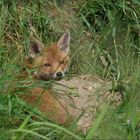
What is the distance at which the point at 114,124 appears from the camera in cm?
477

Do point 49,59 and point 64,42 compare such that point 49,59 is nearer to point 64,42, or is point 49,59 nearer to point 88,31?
point 64,42

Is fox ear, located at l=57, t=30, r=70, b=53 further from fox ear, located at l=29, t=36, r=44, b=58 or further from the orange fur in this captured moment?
fox ear, located at l=29, t=36, r=44, b=58

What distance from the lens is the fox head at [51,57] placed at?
25.4 ft

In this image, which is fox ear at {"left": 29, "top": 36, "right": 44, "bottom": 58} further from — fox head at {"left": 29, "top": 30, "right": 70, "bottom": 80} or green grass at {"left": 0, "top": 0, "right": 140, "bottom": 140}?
green grass at {"left": 0, "top": 0, "right": 140, "bottom": 140}

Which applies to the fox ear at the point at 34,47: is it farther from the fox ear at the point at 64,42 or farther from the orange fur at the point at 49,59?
the fox ear at the point at 64,42

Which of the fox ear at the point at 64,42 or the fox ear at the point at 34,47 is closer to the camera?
the fox ear at the point at 34,47

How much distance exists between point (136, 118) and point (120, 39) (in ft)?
12.0

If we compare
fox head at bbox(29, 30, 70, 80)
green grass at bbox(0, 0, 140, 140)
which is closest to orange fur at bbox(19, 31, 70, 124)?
fox head at bbox(29, 30, 70, 80)

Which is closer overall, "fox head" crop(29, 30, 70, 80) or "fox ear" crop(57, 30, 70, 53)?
"fox head" crop(29, 30, 70, 80)

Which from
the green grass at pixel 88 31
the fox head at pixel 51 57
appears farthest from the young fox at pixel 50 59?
the green grass at pixel 88 31

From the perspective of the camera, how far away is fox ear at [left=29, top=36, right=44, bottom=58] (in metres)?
7.73

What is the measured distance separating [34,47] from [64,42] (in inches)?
19.9

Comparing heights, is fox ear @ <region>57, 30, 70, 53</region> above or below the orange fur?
above

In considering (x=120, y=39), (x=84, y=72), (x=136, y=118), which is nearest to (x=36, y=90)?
(x=136, y=118)
